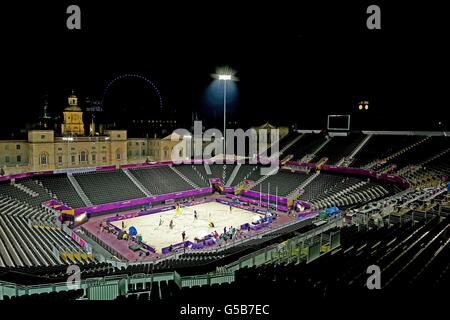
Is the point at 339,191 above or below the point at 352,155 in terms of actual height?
below

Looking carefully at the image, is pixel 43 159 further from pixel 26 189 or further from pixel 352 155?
pixel 352 155

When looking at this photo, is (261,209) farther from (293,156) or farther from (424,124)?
(424,124)

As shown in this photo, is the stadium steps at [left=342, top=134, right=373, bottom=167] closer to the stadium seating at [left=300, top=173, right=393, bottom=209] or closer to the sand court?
the stadium seating at [left=300, top=173, right=393, bottom=209]

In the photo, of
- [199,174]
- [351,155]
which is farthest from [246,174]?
[351,155]

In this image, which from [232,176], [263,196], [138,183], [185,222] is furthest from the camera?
[232,176]

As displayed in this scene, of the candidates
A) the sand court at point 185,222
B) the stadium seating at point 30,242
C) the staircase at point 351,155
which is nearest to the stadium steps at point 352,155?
the staircase at point 351,155

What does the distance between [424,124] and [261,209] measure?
26830mm

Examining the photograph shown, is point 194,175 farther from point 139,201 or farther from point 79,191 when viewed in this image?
point 79,191

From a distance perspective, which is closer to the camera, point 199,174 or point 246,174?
point 246,174

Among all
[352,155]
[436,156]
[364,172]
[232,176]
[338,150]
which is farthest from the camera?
[338,150]

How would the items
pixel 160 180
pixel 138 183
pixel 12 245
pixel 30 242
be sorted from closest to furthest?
pixel 12 245 → pixel 30 242 → pixel 138 183 → pixel 160 180

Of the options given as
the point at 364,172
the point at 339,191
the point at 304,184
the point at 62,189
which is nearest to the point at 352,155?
the point at 364,172

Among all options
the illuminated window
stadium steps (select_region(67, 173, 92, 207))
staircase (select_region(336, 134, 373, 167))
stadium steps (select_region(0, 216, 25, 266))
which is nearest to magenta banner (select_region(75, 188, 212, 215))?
stadium steps (select_region(67, 173, 92, 207))

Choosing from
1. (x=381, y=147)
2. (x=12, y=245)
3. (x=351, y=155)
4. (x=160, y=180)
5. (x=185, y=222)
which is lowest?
(x=185, y=222)
